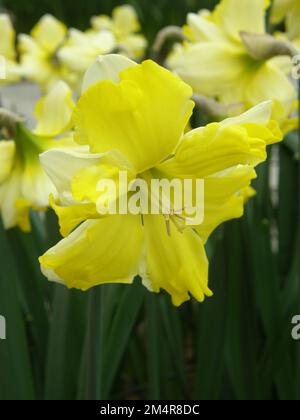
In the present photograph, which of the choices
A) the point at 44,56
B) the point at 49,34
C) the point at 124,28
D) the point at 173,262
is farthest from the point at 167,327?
the point at 124,28

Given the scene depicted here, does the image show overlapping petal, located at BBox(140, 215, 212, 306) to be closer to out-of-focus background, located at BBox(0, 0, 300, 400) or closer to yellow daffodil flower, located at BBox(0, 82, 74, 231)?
out-of-focus background, located at BBox(0, 0, 300, 400)

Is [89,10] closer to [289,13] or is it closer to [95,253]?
[289,13]

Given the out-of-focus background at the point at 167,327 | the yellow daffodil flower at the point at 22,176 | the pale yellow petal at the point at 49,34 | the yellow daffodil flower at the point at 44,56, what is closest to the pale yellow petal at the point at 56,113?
the yellow daffodil flower at the point at 22,176

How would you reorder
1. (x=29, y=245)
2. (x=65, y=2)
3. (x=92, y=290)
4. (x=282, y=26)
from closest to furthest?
(x=92, y=290)
(x=29, y=245)
(x=282, y=26)
(x=65, y=2)

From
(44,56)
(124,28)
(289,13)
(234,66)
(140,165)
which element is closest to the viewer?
(140,165)

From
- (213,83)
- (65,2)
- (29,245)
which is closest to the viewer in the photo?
(213,83)

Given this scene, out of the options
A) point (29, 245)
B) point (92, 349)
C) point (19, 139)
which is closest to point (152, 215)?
point (92, 349)

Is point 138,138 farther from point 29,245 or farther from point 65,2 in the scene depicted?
point 65,2

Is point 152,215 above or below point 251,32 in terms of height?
below
